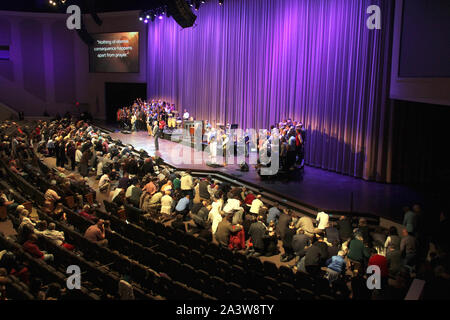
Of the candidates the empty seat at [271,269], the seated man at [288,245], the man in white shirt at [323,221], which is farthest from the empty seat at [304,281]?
the man in white shirt at [323,221]

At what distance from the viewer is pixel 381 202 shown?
11.3m

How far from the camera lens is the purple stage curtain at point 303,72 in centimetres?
1352

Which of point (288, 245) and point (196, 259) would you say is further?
point (288, 245)

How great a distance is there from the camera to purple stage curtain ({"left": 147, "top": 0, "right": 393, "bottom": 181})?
13523mm

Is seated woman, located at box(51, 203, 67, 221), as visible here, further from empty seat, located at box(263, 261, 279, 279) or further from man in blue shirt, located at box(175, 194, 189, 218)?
empty seat, located at box(263, 261, 279, 279)

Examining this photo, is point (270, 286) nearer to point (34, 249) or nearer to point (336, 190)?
point (34, 249)

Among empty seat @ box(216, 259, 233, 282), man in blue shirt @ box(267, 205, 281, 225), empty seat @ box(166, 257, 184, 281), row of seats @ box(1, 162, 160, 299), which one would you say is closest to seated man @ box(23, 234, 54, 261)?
row of seats @ box(1, 162, 160, 299)

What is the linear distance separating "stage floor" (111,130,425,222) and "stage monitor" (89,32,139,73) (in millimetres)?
12802

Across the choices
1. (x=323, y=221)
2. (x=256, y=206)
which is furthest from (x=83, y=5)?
Answer: (x=323, y=221)

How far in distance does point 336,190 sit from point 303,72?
5509mm

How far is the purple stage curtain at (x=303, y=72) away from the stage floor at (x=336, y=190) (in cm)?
71

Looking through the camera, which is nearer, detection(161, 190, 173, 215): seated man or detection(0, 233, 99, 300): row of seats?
detection(0, 233, 99, 300): row of seats

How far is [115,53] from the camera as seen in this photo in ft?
90.4

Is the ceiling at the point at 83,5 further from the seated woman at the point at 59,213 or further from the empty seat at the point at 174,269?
the empty seat at the point at 174,269
